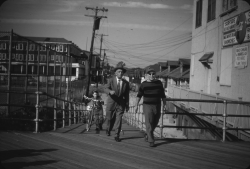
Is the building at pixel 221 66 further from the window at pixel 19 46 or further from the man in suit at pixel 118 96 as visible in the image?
the window at pixel 19 46

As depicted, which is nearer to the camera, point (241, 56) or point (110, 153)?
point (110, 153)

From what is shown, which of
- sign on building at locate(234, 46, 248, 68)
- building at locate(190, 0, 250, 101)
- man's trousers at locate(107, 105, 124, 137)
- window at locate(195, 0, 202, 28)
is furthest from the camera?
window at locate(195, 0, 202, 28)

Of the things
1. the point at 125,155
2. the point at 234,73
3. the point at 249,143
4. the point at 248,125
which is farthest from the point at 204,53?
the point at 125,155

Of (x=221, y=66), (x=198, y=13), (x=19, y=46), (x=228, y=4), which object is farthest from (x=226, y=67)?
(x=19, y=46)

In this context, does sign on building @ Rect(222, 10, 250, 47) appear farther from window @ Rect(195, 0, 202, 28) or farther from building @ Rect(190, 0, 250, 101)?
window @ Rect(195, 0, 202, 28)

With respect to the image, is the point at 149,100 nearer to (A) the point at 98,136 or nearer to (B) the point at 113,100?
(B) the point at 113,100

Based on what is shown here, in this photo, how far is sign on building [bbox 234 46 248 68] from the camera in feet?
35.3

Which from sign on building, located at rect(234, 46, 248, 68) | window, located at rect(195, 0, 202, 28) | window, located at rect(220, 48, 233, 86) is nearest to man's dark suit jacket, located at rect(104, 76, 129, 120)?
sign on building, located at rect(234, 46, 248, 68)

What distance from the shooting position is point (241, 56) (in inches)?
437

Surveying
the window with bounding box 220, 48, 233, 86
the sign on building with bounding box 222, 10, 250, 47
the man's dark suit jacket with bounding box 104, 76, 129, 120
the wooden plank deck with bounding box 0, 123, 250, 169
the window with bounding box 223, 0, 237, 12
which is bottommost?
the wooden plank deck with bounding box 0, 123, 250, 169

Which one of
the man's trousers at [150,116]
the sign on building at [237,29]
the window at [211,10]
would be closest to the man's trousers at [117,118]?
the man's trousers at [150,116]

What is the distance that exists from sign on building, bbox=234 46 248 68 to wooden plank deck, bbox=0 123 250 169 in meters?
6.10

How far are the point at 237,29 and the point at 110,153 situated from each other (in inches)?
394

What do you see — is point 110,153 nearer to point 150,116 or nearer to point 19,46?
point 150,116
